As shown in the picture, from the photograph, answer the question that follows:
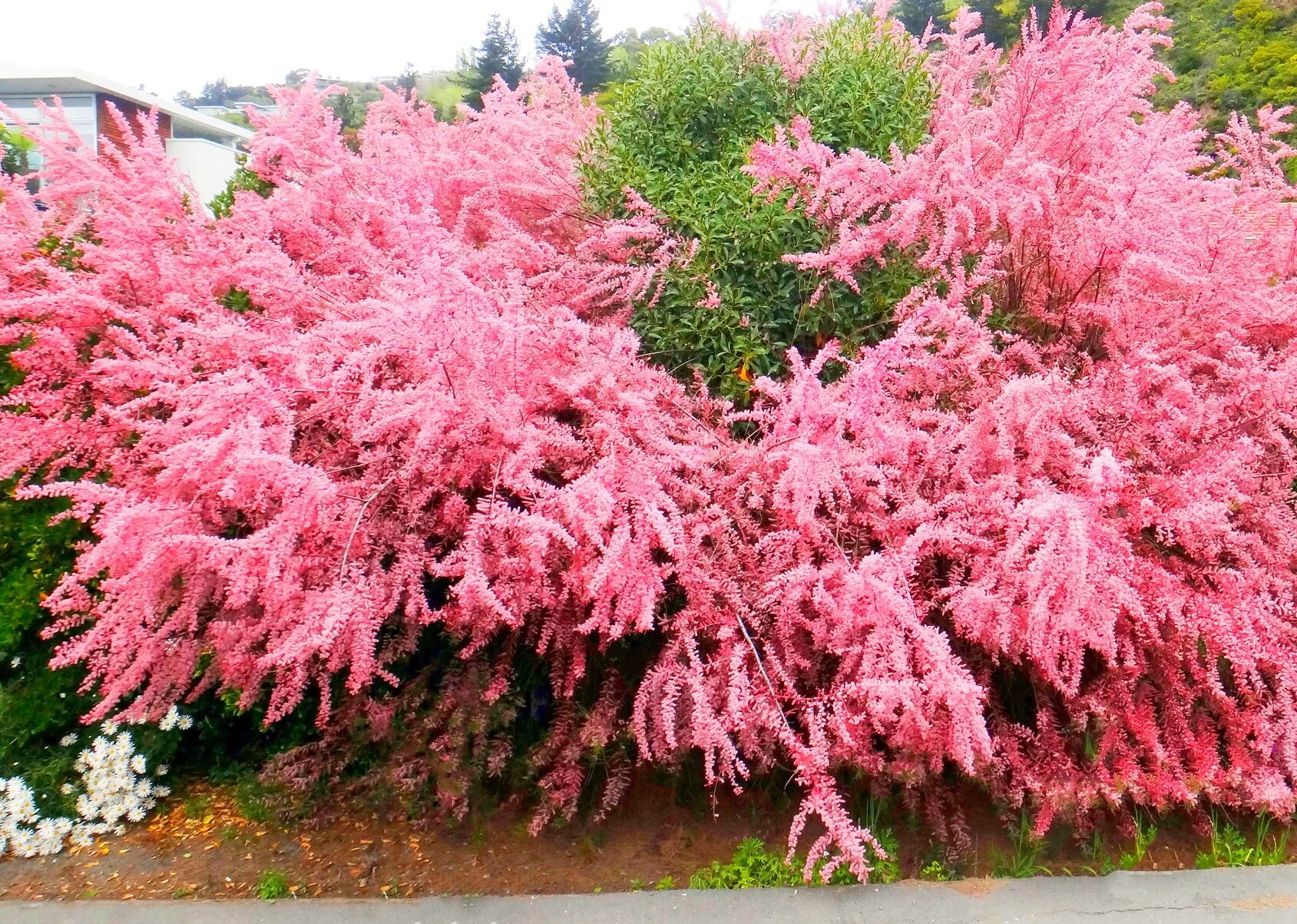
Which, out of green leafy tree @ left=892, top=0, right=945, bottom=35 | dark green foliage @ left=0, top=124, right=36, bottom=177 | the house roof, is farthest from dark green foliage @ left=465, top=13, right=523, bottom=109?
dark green foliage @ left=0, top=124, right=36, bottom=177

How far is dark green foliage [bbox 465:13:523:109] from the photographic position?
26.9m

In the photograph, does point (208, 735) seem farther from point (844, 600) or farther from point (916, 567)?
point (916, 567)

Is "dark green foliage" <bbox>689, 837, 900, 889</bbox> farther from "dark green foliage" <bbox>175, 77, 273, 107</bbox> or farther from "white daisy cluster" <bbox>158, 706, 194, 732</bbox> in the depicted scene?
"dark green foliage" <bbox>175, 77, 273, 107</bbox>

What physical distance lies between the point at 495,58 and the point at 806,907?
29.5 m

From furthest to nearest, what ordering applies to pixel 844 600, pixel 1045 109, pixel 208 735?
1. pixel 1045 109
2. pixel 208 735
3. pixel 844 600

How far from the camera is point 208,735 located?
10.7 ft

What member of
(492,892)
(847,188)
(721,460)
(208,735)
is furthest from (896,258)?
(208,735)

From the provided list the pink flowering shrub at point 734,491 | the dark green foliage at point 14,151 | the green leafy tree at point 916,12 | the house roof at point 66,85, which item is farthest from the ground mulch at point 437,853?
the green leafy tree at point 916,12

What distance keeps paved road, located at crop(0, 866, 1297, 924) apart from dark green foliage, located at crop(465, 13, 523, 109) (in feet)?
90.2

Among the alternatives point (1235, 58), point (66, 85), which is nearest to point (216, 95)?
point (66, 85)

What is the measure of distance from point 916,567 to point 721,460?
77 cm

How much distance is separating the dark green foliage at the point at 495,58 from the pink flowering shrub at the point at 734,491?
26026 mm

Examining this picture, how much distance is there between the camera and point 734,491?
2.93 meters

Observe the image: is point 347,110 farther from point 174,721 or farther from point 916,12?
point 174,721
